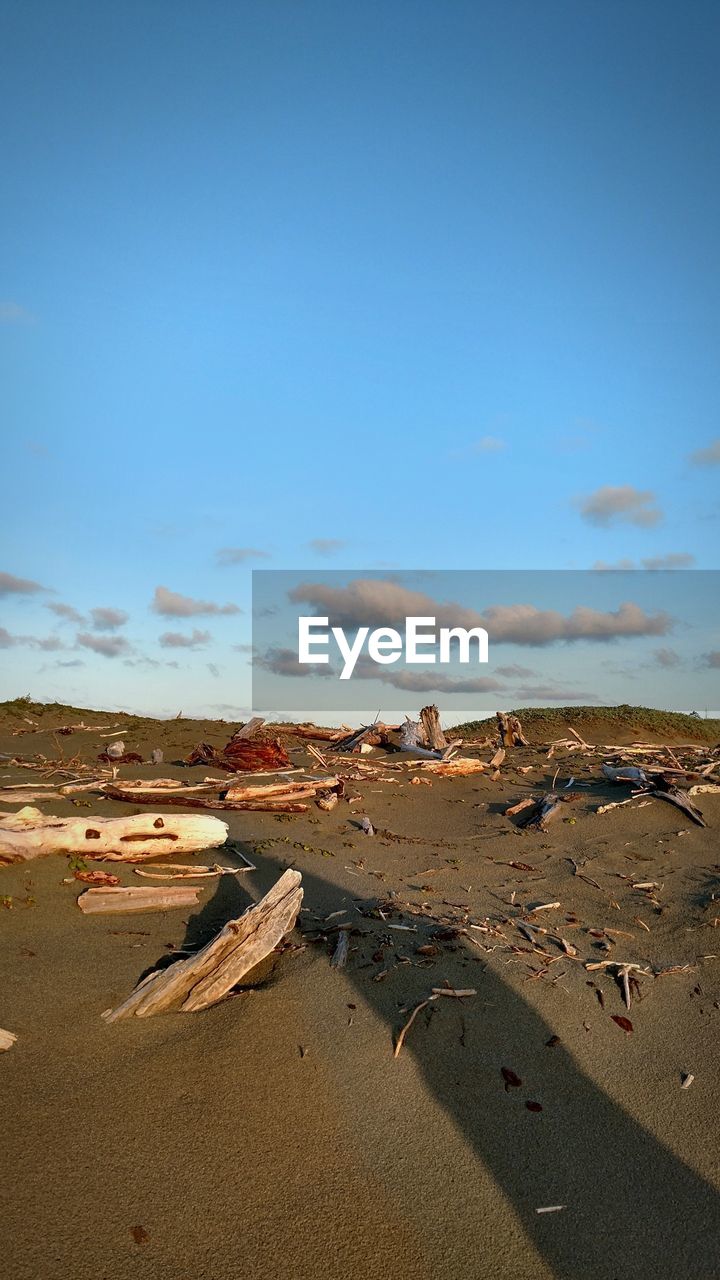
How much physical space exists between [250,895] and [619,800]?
18.2 feet

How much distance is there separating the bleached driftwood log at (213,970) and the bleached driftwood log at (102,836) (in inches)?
79.6

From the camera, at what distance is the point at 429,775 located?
12945 millimetres

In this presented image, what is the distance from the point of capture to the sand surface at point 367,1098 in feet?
12.2

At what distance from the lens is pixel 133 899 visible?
22.8 feet

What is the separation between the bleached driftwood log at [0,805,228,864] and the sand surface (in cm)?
24

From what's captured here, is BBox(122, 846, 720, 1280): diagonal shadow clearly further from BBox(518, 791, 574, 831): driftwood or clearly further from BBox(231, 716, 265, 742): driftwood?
BBox(231, 716, 265, 742): driftwood

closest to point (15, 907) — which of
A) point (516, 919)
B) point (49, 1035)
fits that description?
point (49, 1035)

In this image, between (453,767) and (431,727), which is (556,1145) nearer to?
(453,767)

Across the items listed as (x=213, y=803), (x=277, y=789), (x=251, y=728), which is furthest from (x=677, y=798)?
(x=251, y=728)

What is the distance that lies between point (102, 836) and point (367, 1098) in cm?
400

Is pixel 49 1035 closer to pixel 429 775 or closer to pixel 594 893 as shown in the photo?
pixel 594 893

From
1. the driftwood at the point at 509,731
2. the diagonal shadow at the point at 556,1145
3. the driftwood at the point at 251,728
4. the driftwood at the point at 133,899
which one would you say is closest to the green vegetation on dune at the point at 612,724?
the driftwood at the point at 509,731

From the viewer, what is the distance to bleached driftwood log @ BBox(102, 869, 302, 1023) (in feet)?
17.5

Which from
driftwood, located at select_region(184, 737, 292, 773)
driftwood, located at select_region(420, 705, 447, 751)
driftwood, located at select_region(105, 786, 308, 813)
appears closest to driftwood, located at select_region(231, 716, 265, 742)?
driftwood, located at select_region(184, 737, 292, 773)
